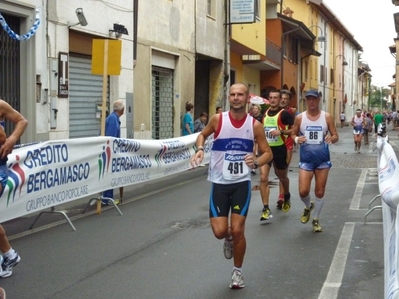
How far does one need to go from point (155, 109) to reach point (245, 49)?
10350 millimetres

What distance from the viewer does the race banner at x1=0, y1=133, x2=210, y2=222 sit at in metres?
8.91

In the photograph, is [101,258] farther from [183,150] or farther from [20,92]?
[183,150]

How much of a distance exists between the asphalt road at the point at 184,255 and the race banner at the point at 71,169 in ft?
1.51

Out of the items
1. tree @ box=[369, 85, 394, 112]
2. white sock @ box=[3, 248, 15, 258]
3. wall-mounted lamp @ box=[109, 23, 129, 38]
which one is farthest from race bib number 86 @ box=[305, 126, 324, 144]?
tree @ box=[369, 85, 394, 112]

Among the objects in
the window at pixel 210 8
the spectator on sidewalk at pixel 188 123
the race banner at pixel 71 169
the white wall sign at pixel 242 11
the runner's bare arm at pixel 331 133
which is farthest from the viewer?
the white wall sign at pixel 242 11

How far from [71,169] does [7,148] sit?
12.7ft

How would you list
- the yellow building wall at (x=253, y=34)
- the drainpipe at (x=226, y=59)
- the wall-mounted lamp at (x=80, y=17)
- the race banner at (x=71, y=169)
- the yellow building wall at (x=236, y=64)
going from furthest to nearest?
the yellow building wall at (x=236, y=64) → the yellow building wall at (x=253, y=34) → the drainpipe at (x=226, y=59) → the wall-mounted lamp at (x=80, y=17) → the race banner at (x=71, y=169)

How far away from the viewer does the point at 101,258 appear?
8.05 metres

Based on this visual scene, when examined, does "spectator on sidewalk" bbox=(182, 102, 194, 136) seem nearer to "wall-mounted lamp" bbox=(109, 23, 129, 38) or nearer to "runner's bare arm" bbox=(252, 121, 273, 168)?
"wall-mounted lamp" bbox=(109, 23, 129, 38)

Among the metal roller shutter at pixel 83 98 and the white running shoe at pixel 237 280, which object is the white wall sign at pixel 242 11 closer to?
the metal roller shutter at pixel 83 98

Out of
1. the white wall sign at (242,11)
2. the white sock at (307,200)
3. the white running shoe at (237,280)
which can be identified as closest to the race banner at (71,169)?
the white running shoe at (237,280)

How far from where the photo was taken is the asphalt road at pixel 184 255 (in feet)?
21.8

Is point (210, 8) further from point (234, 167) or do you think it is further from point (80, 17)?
point (234, 167)

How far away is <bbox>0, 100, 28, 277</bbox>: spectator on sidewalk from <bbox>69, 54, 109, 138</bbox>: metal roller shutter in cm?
992
